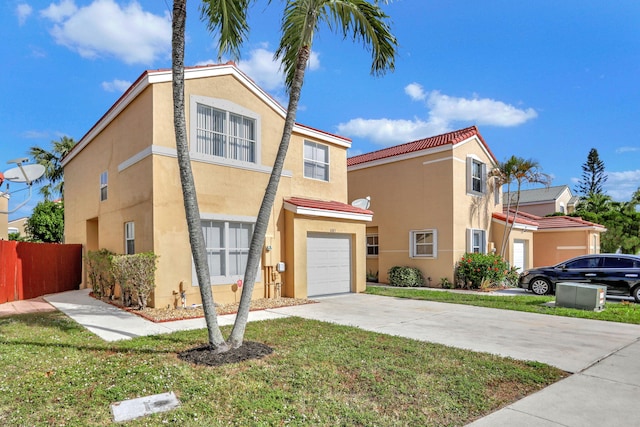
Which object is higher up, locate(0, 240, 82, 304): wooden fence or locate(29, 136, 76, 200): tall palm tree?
locate(29, 136, 76, 200): tall palm tree

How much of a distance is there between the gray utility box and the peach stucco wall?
5627 mm

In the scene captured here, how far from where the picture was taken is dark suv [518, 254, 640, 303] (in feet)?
43.7

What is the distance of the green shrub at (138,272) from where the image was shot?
9.95 meters

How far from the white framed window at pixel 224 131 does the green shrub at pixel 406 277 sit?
917 cm

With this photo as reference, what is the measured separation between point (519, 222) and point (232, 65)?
53.8ft

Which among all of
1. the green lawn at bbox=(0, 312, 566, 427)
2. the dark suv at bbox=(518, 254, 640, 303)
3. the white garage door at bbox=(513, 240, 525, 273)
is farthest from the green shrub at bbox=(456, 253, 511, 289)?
the green lawn at bbox=(0, 312, 566, 427)

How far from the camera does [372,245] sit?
20.8 m

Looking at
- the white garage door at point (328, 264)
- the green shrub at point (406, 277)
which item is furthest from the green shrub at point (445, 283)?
the white garage door at point (328, 264)

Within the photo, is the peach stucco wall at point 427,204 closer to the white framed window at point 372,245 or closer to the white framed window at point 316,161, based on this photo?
the white framed window at point 372,245

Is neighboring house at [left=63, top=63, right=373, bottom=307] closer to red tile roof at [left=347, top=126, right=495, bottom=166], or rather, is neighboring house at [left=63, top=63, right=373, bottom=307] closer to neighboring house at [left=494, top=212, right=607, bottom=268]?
red tile roof at [left=347, top=126, right=495, bottom=166]

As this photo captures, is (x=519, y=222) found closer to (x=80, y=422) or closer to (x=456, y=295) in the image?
(x=456, y=295)

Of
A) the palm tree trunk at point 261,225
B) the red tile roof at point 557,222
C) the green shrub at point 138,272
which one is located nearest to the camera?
the palm tree trunk at point 261,225

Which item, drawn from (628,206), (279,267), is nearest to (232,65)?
(279,267)

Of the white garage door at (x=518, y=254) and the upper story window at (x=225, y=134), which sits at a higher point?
the upper story window at (x=225, y=134)
